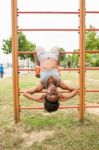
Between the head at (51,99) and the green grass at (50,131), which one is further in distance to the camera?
the green grass at (50,131)

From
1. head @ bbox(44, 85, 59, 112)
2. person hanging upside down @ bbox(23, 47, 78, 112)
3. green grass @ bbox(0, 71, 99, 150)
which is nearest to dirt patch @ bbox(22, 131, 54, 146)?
green grass @ bbox(0, 71, 99, 150)

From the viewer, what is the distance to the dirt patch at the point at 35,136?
21.1 feet

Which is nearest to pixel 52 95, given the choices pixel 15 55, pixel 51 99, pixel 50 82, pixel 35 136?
pixel 51 99

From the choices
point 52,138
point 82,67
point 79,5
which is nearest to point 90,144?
point 52,138

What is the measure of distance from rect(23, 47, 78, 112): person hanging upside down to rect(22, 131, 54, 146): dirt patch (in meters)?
0.71

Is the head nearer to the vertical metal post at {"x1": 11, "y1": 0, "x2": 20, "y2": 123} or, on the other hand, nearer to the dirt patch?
the dirt patch

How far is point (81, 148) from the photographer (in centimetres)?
600

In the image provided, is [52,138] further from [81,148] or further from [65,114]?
[65,114]

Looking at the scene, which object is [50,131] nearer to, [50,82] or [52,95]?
[50,82]

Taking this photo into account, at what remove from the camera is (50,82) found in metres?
6.07

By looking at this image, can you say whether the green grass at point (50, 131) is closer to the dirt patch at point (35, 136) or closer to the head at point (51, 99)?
the dirt patch at point (35, 136)

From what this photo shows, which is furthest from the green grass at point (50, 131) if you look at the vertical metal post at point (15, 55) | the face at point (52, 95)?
the face at point (52, 95)

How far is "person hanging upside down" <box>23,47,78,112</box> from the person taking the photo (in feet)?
19.1

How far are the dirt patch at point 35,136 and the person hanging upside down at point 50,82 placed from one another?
71 centimetres
